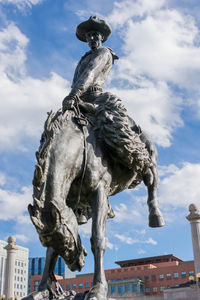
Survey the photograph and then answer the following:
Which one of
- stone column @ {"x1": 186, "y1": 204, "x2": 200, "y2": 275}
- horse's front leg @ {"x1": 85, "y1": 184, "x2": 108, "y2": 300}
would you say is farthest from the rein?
stone column @ {"x1": 186, "y1": 204, "x2": 200, "y2": 275}

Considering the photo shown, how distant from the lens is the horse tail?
15.5 ft

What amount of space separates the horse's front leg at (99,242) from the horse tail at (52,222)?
19 cm

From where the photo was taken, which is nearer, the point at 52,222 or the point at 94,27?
the point at 52,222

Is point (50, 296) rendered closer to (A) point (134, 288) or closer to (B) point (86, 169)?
(B) point (86, 169)

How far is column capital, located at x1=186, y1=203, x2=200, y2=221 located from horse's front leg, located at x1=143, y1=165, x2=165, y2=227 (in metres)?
58.2

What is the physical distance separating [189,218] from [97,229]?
195ft

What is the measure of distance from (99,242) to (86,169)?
3.28 feet

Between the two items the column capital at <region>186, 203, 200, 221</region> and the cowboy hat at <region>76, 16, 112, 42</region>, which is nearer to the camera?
the cowboy hat at <region>76, 16, 112, 42</region>

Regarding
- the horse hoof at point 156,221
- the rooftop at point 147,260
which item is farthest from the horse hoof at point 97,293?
the rooftop at point 147,260

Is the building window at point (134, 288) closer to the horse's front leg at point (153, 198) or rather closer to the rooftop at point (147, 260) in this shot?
the rooftop at point (147, 260)

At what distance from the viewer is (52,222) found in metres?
4.73

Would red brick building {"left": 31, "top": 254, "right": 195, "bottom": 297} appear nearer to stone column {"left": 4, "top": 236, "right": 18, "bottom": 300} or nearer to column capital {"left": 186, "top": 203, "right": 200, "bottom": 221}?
stone column {"left": 4, "top": 236, "right": 18, "bottom": 300}

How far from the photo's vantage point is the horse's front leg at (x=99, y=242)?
4.80m

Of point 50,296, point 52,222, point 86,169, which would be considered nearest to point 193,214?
point 86,169
